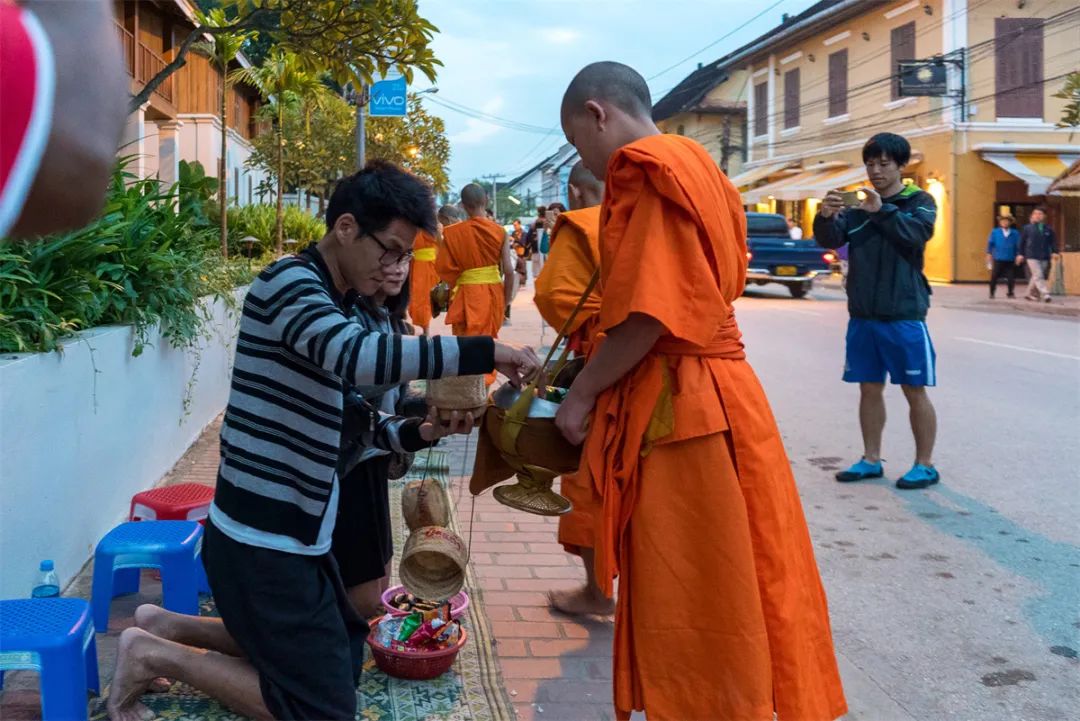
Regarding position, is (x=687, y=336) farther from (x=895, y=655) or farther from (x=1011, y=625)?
(x=1011, y=625)

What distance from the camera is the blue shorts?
5793 mm

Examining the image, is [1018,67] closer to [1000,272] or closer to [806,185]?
[806,185]

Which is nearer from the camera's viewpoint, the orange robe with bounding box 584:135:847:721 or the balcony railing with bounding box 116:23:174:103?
the orange robe with bounding box 584:135:847:721

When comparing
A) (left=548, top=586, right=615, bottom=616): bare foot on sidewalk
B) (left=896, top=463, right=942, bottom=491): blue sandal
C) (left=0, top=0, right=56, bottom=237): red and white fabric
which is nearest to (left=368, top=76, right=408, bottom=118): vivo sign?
(left=896, top=463, right=942, bottom=491): blue sandal

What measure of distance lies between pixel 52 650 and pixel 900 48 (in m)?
28.3

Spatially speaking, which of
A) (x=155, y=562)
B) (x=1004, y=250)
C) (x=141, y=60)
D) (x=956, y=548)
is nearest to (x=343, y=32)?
(x=155, y=562)

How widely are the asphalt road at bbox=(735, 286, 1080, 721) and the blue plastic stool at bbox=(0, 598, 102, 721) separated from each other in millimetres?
2376

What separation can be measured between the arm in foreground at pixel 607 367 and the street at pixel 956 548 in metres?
1.08

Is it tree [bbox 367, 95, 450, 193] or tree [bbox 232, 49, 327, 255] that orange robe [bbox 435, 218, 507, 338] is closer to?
tree [bbox 232, 49, 327, 255]

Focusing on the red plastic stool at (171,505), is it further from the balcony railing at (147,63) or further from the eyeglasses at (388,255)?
the balcony railing at (147,63)

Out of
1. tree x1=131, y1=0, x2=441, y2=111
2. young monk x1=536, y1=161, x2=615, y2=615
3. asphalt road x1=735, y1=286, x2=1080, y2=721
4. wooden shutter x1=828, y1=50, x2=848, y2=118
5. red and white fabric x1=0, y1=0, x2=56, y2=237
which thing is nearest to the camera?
red and white fabric x1=0, y1=0, x2=56, y2=237

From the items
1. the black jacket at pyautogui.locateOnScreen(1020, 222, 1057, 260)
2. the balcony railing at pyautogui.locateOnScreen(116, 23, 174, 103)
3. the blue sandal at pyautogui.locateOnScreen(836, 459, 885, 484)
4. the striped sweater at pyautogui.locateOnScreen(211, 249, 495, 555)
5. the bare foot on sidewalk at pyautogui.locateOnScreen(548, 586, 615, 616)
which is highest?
the balcony railing at pyautogui.locateOnScreen(116, 23, 174, 103)

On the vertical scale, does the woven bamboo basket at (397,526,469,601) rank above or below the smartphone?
below

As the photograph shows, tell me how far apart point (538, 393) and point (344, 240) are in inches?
26.7
